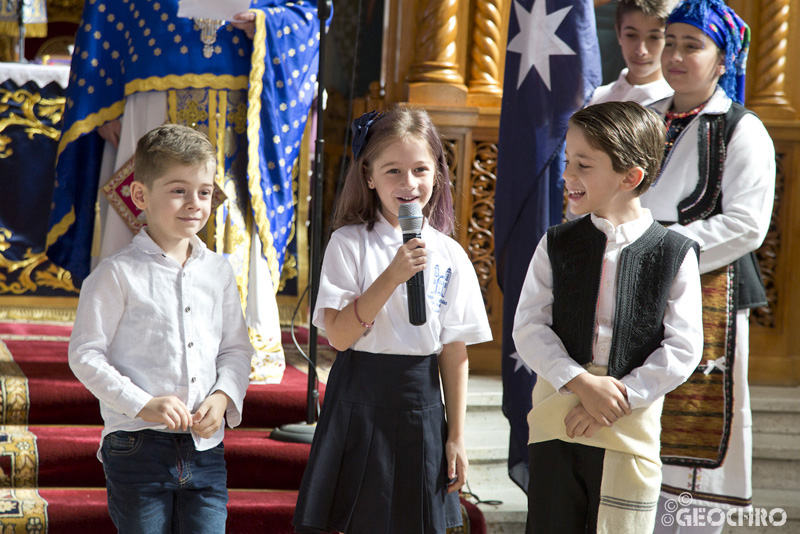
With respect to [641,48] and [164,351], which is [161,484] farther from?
[641,48]

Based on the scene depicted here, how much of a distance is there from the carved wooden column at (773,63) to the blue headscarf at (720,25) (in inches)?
72.3

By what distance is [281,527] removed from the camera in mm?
2635

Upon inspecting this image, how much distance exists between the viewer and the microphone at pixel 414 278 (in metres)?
1.61

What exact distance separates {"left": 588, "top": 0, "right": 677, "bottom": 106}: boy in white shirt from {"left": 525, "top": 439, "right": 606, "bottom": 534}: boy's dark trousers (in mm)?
1456

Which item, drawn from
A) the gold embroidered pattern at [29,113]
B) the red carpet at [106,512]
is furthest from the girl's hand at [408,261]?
the gold embroidered pattern at [29,113]

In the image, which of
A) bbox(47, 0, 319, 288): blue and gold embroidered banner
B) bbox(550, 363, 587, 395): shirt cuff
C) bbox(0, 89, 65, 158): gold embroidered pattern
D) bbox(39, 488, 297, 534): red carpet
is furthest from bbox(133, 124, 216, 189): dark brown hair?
bbox(0, 89, 65, 158): gold embroidered pattern

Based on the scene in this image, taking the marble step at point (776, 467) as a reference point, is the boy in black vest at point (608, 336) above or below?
above

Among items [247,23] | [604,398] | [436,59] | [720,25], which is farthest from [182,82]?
[604,398]

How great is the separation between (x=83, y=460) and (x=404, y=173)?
1.63m

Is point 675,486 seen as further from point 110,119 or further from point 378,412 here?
point 110,119

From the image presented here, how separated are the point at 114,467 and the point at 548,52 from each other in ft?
5.86

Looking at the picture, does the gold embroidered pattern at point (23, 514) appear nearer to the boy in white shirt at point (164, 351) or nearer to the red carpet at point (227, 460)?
the red carpet at point (227, 460)

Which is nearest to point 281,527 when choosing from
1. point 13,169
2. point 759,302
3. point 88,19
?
point 759,302

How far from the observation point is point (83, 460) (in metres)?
2.71
